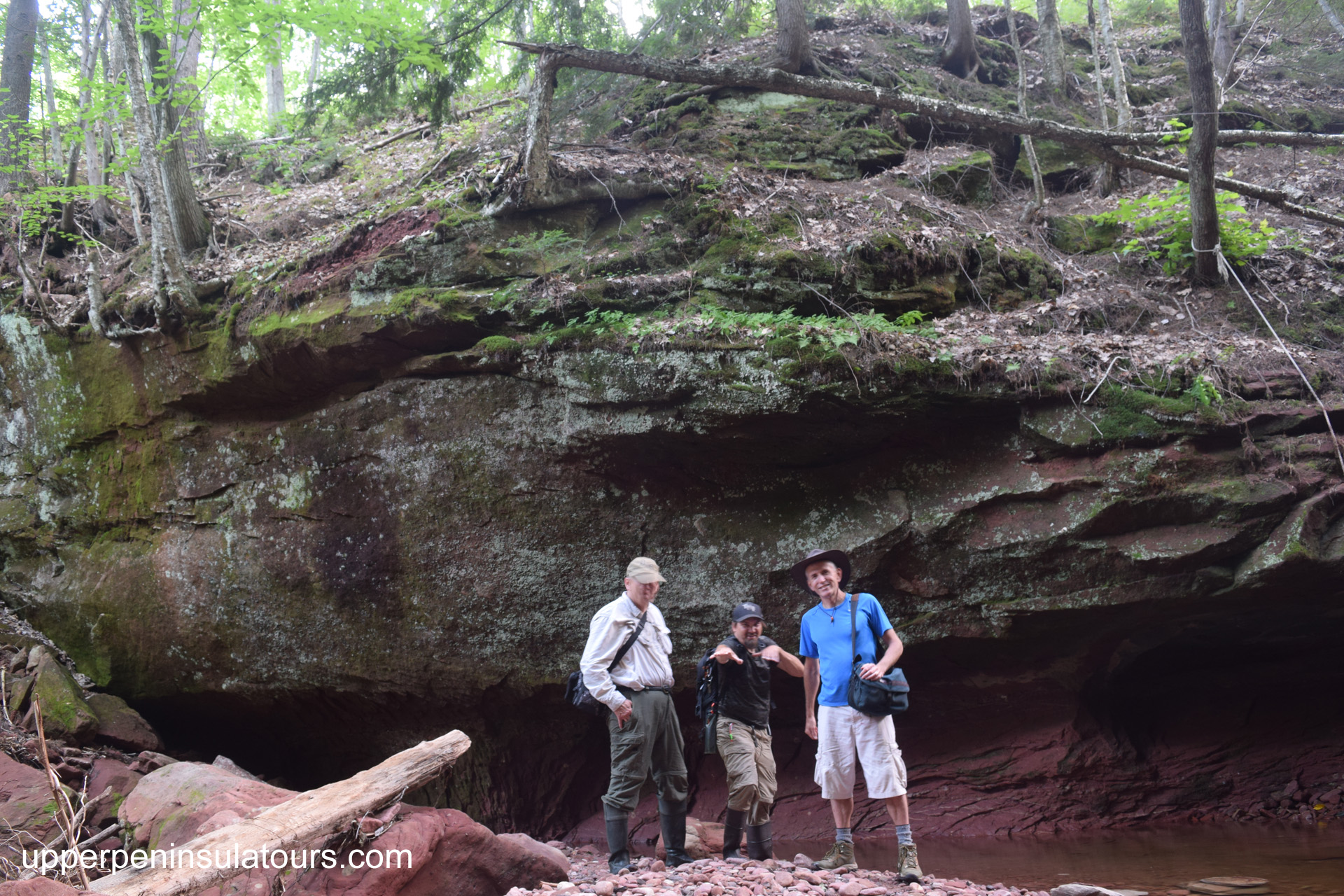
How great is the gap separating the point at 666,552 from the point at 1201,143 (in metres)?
6.39

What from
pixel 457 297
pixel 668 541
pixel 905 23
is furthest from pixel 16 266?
pixel 905 23

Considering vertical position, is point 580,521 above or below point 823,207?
below

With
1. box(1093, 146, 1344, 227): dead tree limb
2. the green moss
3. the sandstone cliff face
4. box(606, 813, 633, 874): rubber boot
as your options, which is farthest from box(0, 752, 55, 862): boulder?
box(1093, 146, 1344, 227): dead tree limb

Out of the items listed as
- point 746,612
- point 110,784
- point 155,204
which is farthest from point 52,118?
point 746,612

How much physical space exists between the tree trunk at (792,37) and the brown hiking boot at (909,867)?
8680 millimetres

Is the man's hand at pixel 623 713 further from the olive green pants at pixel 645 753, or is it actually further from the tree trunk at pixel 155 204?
the tree trunk at pixel 155 204

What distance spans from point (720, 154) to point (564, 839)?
782 centimetres

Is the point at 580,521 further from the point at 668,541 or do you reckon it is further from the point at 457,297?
the point at 457,297

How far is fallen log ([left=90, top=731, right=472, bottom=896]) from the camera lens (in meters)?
3.34

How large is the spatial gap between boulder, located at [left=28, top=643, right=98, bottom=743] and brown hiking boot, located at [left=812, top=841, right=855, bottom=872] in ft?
22.6

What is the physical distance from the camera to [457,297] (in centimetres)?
716

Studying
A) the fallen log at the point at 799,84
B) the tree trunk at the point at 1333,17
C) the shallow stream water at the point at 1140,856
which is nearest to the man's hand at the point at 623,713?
the shallow stream water at the point at 1140,856

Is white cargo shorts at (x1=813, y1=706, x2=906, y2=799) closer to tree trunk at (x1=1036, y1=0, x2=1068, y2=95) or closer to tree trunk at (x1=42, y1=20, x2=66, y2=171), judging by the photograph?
tree trunk at (x1=1036, y1=0, x2=1068, y2=95)

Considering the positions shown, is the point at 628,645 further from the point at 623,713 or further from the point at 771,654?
the point at 771,654
